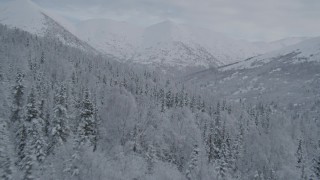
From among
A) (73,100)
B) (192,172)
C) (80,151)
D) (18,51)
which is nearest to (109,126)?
(73,100)

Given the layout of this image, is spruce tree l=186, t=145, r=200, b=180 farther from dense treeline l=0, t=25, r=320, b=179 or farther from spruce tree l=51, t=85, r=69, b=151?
spruce tree l=51, t=85, r=69, b=151

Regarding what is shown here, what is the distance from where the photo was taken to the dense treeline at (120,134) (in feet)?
149

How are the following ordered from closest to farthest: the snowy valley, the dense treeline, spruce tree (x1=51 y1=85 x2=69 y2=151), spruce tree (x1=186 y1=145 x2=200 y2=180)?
the snowy valley
the dense treeline
spruce tree (x1=51 y1=85 x2=69 y2=151)
spruce tree (x1=186 y1=145 x2=200 y2=180)

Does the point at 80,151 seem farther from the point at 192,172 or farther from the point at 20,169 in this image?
the point at 192,172

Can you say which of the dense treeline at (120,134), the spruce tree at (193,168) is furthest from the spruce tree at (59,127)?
the spruce tree at (193,168)

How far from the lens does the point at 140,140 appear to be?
87.8 meters

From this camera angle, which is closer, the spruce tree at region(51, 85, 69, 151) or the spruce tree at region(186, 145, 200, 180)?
the spruce tree at region(51, 85, 69, 151)

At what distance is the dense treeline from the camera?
45500mm

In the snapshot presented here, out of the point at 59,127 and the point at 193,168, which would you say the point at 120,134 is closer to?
the point at 193,168

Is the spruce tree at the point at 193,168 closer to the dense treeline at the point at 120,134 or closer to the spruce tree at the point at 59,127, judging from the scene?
the dense treeline at the point at 120,134

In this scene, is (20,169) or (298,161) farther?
(298,161)

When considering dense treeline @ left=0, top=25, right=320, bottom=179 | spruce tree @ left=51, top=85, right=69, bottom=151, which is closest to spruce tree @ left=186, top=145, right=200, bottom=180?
dense treeline @ left=0, top=25, right=320, bottom=179

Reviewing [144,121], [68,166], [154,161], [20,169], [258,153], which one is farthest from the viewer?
[258,153]

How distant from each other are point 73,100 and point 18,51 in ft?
277
